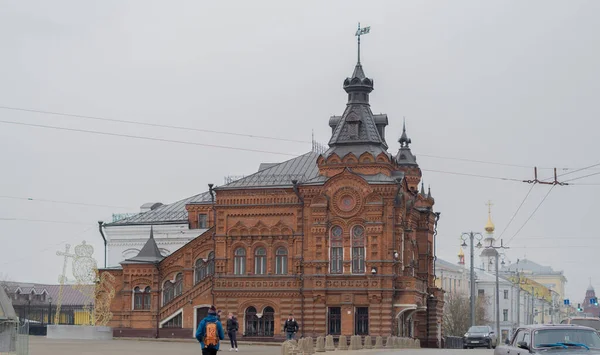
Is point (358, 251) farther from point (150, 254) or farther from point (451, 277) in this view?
→ point (451, 277)

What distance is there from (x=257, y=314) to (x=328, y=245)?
249 inches

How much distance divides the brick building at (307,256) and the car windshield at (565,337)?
38538 mm

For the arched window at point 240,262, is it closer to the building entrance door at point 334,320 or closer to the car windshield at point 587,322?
the building entrance door at point 334,320

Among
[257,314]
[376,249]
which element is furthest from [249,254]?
[376,249]

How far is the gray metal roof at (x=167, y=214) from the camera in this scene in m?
79.7

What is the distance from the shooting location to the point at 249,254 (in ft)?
222

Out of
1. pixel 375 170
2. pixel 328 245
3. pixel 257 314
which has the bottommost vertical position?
pixel 257 314

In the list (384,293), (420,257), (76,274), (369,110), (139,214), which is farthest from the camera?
(139,214)

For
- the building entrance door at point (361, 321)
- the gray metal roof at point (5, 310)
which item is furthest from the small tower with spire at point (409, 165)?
the gray metal roof at point (5, 310)

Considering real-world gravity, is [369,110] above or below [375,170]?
above

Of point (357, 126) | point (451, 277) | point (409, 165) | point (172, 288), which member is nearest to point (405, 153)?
point (409, 165)

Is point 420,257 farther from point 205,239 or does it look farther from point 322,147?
point 205,239

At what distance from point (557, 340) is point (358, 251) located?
40.1 metres

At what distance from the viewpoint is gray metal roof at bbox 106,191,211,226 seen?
261 ft
